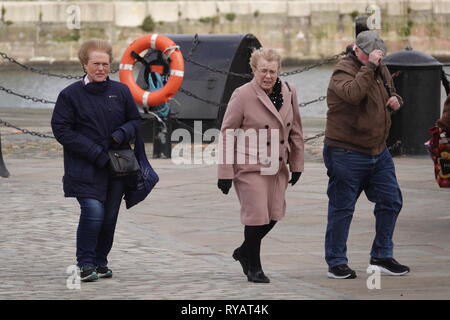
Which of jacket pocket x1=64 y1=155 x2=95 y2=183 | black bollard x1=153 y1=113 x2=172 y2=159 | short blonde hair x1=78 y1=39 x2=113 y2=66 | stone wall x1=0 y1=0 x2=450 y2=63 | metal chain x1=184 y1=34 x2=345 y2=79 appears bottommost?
stone wall x1=0 y1=0 x2=450 y2=63

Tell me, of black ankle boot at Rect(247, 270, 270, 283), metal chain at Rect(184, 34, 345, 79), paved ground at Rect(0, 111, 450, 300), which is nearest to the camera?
paved ground at Rect(0, 111, 450, 300)

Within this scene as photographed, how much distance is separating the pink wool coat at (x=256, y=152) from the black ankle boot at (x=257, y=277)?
29 centimetres

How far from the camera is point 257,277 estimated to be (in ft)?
26.5

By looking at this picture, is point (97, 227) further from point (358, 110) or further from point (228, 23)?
point (228, 23)

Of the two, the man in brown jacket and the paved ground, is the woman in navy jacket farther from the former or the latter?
the man in brown jacket

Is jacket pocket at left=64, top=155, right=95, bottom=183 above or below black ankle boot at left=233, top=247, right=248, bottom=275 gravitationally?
above

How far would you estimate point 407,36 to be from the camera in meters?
63.6

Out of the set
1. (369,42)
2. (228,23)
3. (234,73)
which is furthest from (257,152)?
(228,23)

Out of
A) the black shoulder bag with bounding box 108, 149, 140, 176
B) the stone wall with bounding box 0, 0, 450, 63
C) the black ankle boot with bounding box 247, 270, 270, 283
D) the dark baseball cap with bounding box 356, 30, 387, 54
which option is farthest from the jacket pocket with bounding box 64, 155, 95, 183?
the stone wall with bounding box 0, 0, 450, 63

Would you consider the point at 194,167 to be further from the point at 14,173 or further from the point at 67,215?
the point at 67,215

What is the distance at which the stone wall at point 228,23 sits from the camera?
201ft

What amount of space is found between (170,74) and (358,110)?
27.4 ft

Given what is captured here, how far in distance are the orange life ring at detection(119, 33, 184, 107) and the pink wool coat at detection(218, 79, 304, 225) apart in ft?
26.8

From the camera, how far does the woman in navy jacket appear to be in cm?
816
